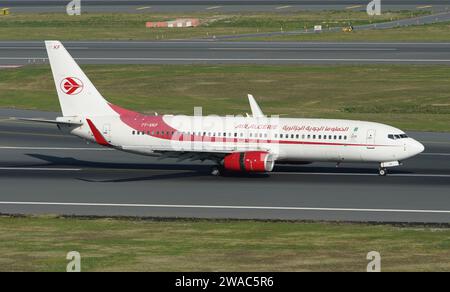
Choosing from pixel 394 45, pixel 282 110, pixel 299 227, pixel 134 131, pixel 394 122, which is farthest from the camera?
pixel 394 45

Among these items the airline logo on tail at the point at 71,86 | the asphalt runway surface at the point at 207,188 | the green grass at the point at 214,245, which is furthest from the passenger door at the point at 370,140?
the airline logo on tail at the point at 71,86

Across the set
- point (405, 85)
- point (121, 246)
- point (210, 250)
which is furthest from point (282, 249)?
point (405, 85)

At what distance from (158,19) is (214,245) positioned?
115 meters

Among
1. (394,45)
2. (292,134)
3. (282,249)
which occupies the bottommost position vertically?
(282,249)

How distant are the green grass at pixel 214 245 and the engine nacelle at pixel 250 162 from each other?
35.7ft

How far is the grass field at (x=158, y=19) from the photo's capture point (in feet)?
455

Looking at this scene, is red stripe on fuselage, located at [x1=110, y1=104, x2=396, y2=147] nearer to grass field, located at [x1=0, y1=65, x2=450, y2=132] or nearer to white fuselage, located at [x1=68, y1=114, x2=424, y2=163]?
white fuselage, located at [x1=68, y1=114, x2=424, y2=163]

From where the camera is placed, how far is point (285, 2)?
181625 mm

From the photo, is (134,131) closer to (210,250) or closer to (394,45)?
(210,250)

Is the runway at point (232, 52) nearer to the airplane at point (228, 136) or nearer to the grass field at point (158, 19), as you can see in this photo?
the grass field at point (158, 19)

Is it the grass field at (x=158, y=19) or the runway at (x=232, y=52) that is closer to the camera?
the runway at (x=232, y=52)

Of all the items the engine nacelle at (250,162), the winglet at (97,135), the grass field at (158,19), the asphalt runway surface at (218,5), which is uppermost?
the asphalt runway surface at (218,5)

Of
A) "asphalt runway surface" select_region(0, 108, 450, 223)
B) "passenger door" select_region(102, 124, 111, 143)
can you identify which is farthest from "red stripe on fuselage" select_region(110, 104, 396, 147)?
"asphalt runway surface" select_region(0, 108, 450, 223)
